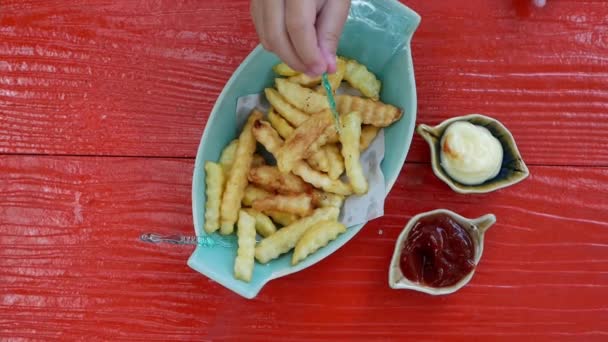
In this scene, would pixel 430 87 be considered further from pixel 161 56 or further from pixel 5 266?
pixel 5 266

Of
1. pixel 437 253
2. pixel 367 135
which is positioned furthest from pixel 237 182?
pixel 437 253

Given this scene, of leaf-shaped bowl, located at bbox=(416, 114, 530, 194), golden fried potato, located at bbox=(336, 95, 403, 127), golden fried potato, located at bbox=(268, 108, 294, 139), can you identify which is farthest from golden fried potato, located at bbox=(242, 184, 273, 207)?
leaf-shaped bowl, located at bbox=(416, 114, 530, 194)

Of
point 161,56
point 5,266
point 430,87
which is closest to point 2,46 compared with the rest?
point 161,56

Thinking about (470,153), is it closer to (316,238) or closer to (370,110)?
(370,110)

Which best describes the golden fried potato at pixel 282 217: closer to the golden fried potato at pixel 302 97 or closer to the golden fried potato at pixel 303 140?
the golden fried potato at pixel 303 140

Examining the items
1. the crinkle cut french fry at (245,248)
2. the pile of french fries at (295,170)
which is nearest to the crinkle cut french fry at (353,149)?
the pile of french fries at (295,170)
